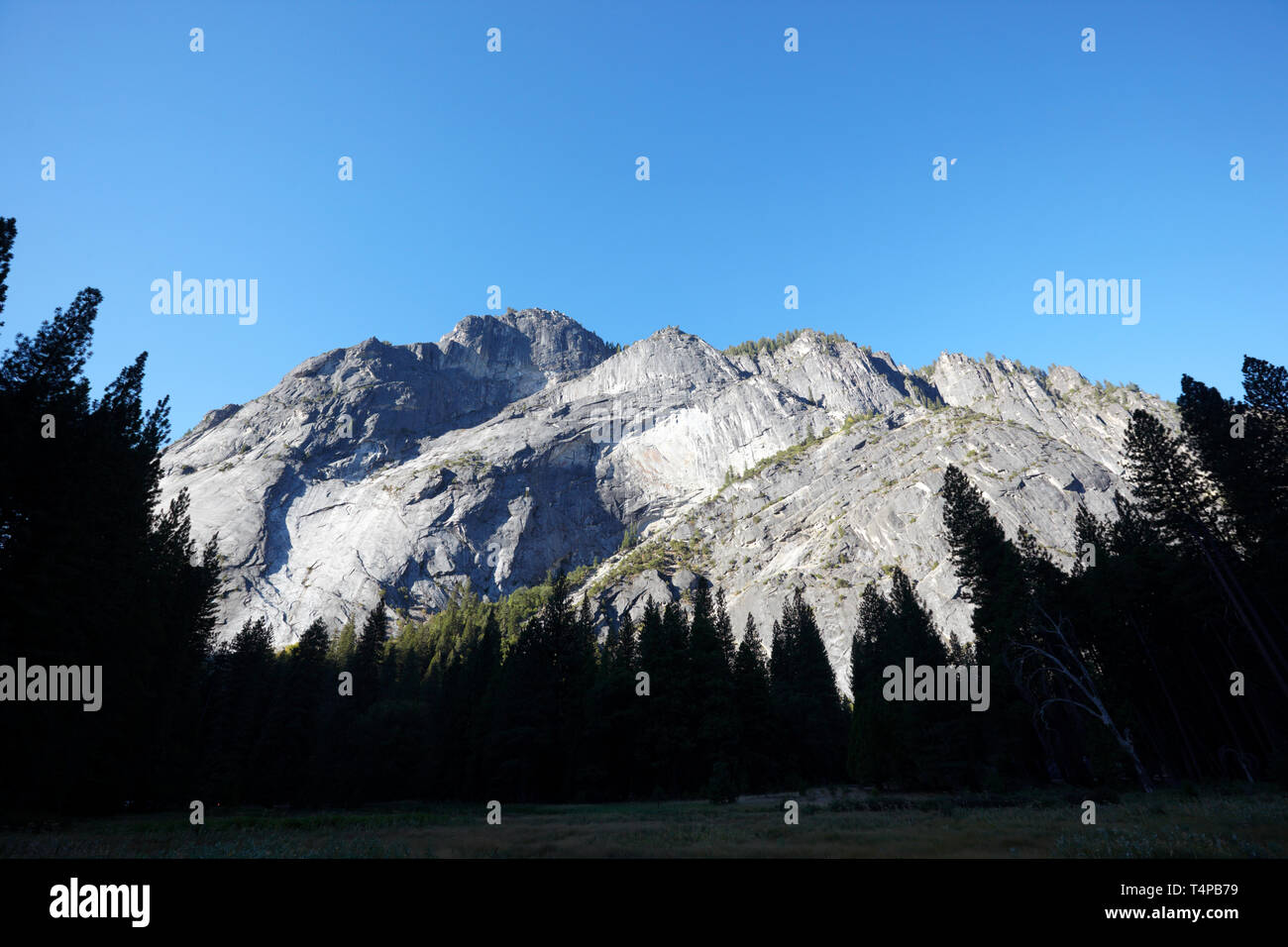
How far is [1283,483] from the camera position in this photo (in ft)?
99.6

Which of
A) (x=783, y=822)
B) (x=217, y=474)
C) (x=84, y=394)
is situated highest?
(x=217, y=474)
